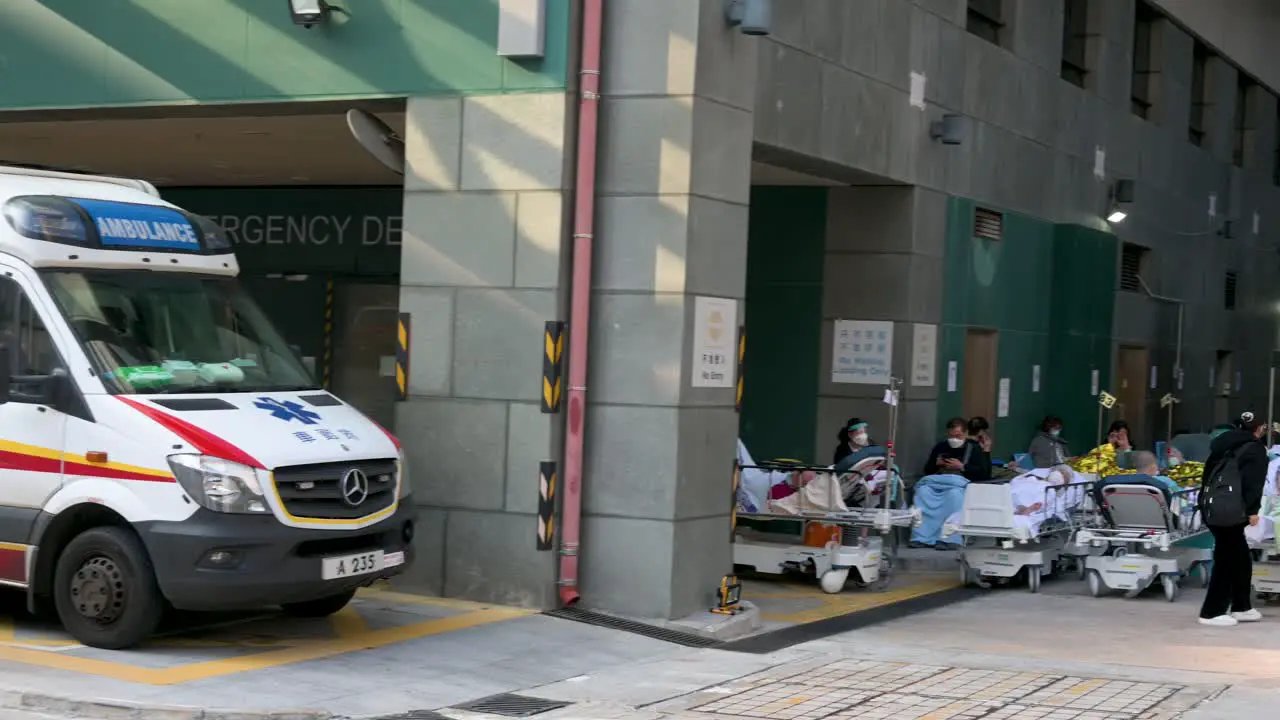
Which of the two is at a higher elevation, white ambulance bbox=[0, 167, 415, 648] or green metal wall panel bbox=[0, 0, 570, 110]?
green metal wall panel bbox=[0, 0, 570, 110]

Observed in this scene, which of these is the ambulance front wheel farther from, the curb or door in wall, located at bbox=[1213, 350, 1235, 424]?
door in wall, located at bbox=[1213, 350, 1235, 424]

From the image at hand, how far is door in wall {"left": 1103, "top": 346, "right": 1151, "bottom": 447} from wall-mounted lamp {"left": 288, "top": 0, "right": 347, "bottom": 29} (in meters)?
14.8

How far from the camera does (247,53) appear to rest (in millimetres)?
13703

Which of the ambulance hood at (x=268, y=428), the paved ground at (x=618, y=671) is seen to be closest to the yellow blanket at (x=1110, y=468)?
the paved ground at (x=618, y=671)

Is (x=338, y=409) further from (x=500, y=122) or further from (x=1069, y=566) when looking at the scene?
(x=1069, y=566)

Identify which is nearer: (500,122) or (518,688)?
(518,688)

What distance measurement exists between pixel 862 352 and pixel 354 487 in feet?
27.6

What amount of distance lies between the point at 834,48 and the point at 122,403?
7879 mm

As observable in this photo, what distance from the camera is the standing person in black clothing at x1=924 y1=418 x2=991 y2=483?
1769 centimetres

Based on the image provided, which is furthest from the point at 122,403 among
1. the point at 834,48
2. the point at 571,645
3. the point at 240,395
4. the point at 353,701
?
the point at 834,48

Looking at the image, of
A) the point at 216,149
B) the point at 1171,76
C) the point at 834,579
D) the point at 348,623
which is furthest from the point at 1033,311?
the point at 348,623

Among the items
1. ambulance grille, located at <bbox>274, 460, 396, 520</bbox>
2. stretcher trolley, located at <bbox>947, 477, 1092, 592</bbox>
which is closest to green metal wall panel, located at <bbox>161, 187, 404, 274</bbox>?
stretcher trolley, located at <bbox>947, 477, 1092, 592</bbox>

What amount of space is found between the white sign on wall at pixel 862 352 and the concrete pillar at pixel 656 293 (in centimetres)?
548

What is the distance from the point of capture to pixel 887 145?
16.9 meters
